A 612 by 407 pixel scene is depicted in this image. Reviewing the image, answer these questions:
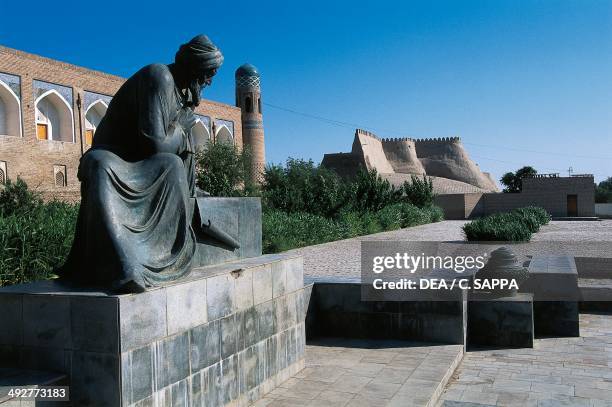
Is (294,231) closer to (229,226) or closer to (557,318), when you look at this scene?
(557,318)

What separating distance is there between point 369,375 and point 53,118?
66.3ft

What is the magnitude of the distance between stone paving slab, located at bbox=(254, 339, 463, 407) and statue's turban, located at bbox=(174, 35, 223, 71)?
6.71 feet

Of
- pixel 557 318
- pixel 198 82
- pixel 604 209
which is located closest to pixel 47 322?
pixel 198 82

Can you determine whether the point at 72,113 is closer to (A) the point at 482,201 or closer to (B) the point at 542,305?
(B) the point at 542,305

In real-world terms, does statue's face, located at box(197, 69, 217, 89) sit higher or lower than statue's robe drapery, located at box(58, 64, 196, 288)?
higher

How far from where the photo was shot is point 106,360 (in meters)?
2.50

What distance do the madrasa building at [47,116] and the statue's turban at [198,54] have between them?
15.5m

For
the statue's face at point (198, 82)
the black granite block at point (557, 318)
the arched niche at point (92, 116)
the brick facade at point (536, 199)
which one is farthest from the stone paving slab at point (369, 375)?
the brick facade at point (536, 199)

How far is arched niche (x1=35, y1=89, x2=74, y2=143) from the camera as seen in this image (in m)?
20.6

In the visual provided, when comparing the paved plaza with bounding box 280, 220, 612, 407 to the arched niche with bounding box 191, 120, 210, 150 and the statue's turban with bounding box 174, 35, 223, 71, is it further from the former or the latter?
the arched niche with bounding box 191, 120, 210, 150

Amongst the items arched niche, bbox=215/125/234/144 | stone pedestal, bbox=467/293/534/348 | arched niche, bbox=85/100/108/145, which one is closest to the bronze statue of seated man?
stone pedestal, bbox=467/293/534/348

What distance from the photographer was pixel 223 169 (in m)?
22.1

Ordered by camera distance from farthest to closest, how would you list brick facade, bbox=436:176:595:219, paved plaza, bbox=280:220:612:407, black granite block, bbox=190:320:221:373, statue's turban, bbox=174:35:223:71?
brick facade, bbox=436:176:595:219 < paved plaza, bbox=280:220:612:407 < statue's turban, bbox=174:35:223:71 < black granite block, bbox=190:320:221:373

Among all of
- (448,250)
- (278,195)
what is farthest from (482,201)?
(448,250)
